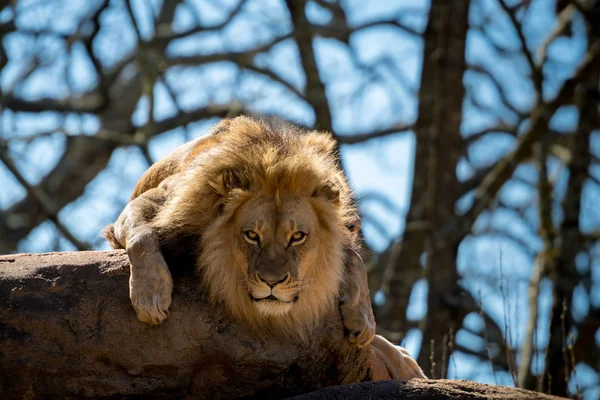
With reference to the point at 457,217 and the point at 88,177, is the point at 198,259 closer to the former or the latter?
the point at 457,217

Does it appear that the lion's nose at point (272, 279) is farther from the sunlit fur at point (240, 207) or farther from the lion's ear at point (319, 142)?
the lion's ear at point (319, 142)

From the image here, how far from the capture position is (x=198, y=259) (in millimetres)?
4602

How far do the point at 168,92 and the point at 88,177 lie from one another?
8.61 feet

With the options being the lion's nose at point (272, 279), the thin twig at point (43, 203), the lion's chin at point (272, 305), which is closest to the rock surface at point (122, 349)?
the lion's chin at point (272, 305)

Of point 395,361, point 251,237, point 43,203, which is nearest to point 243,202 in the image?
point 251,237

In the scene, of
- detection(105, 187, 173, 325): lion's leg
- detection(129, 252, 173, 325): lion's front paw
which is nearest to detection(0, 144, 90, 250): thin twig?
detection(105, 187, 173, 325): lion's leg

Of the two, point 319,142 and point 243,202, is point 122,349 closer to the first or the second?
point 243,202

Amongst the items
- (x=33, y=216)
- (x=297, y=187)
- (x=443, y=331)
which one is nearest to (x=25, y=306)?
(x=297, y=187)

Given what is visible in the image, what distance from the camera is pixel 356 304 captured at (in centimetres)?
482

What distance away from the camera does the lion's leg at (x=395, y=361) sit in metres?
5.42

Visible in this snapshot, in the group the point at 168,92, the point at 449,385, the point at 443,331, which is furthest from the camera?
the point at 168,92

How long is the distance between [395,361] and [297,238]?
1.37 m

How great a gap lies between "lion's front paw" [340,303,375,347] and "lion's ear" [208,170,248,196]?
0.82m

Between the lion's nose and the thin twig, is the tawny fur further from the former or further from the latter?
the thin twig
